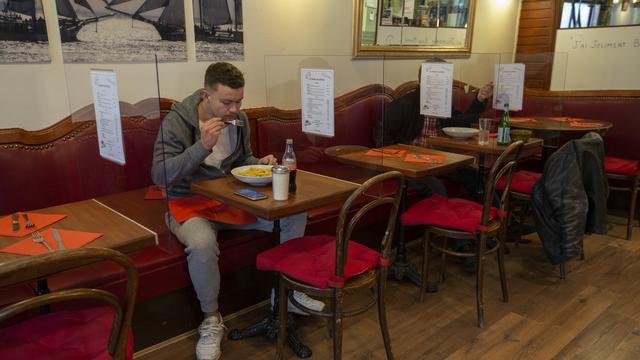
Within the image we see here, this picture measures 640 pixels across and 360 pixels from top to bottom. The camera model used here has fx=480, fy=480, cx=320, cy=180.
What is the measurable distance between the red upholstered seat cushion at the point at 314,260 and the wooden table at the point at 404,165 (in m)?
0.58

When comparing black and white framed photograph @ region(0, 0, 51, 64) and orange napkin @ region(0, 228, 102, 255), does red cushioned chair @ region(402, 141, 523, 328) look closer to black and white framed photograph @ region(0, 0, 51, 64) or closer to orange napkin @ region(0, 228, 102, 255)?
orange napkin @ region(0, 228, 102, 255)

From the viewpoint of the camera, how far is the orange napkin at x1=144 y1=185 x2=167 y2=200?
201cm

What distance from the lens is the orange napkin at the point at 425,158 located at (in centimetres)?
244

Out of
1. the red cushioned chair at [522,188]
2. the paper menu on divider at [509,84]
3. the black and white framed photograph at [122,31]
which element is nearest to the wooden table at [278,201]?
the black and white framed photograph at [122,31]

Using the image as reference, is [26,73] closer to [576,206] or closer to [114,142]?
[114,142]

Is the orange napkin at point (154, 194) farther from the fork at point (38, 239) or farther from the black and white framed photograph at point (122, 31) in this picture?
the black and white framed photograph at point (122, 31)

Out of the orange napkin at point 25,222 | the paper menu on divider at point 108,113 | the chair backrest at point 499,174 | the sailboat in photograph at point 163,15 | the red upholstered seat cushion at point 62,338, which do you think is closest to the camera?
the red upholstered seat cushion at point 62,338

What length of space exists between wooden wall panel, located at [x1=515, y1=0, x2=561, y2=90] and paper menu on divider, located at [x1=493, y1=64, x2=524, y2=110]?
0.55 m

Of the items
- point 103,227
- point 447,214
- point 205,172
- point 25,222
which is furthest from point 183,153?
point 447,214

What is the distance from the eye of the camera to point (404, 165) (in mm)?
2355

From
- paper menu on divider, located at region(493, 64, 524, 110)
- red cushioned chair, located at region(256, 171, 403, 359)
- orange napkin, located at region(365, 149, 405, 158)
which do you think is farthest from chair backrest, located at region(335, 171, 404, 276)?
paper menu on divider, located at region(493, 64, 524, 110)

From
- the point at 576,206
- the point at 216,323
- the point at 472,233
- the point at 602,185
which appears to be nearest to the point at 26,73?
the point at 216,323

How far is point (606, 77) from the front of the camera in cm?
427

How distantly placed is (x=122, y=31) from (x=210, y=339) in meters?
1.57
